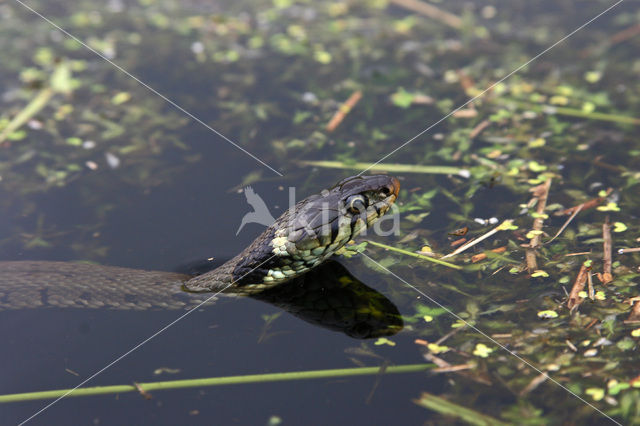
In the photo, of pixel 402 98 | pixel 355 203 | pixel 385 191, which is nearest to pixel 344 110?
pixel 402 98

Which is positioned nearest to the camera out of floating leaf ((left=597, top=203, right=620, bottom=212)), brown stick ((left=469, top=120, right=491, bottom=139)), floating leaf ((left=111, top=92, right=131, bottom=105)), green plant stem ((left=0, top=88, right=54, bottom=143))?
floating leaf ((left=597, top=203, right=620, bottom=212))

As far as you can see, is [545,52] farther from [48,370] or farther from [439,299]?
[48,370]

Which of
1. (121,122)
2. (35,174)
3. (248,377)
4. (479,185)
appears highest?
(121,122)

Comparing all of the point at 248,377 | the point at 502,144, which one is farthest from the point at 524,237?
the point at 248,377

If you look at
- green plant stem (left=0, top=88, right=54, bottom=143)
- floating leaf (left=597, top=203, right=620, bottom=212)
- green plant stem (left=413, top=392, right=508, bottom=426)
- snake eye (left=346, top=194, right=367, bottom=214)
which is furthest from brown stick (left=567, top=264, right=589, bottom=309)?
green plant stem (left=0, top=88, right=54, bottom=143)

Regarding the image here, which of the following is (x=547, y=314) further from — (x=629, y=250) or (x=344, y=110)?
(x=344, y=110)

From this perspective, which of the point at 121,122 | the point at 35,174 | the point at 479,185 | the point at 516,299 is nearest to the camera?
the point at 516,299

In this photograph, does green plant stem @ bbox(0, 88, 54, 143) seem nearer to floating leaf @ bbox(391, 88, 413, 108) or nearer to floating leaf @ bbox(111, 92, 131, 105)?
floating leaf @ bbox(111, 92, 131, 105)
